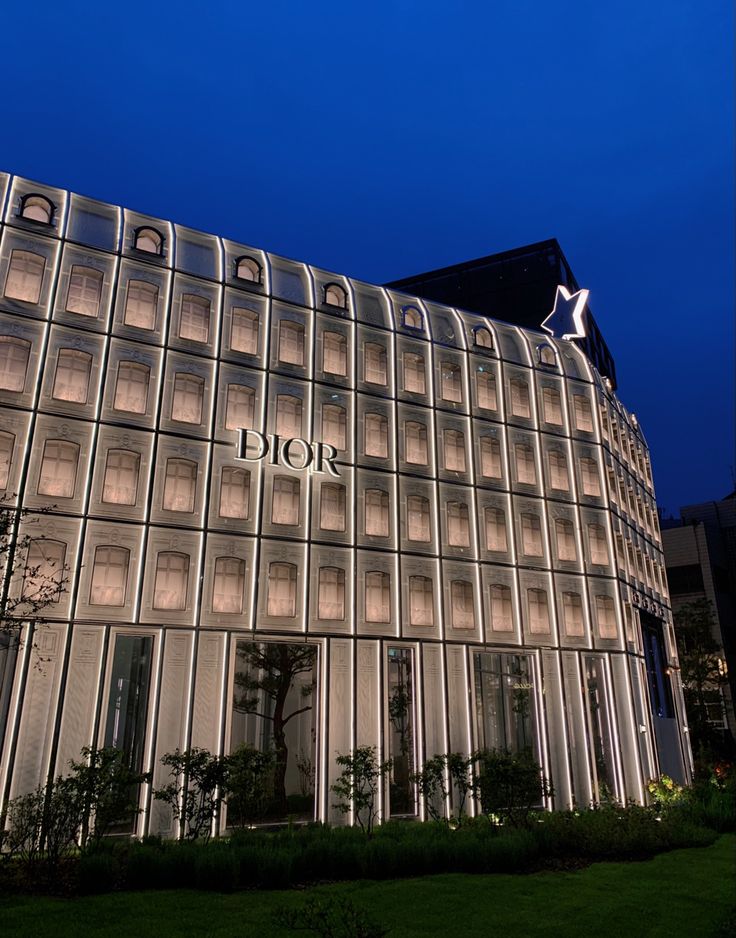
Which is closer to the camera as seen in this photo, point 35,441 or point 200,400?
point 35,441

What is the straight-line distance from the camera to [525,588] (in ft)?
100

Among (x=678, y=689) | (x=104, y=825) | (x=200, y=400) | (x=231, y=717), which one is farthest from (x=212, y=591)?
(x=678, y=689)

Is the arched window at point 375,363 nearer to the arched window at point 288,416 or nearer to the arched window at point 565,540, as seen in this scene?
the arched window at point 288,416

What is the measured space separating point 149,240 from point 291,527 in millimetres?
12047

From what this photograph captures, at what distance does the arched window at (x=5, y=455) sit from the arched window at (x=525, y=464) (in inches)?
792

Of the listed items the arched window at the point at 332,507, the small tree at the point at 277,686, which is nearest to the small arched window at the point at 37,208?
the arched window at the point at 332,507

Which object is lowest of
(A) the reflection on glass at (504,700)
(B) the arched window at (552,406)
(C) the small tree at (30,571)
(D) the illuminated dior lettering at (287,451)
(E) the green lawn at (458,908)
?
(E) the green lawn at (458,908)

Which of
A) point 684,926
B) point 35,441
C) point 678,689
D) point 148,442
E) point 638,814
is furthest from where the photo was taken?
point 678,689

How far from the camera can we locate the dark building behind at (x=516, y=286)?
49062 mm

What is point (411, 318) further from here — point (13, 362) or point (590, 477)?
point (13, 362)

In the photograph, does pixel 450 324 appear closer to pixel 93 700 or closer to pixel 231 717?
pixel 231 717

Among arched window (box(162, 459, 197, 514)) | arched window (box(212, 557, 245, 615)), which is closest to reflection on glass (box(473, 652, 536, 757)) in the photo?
arched window (box(212, 557, 245, 615))

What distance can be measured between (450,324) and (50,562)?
1998 centimetres

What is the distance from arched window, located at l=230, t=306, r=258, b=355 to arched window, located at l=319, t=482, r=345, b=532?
19.4 ft
